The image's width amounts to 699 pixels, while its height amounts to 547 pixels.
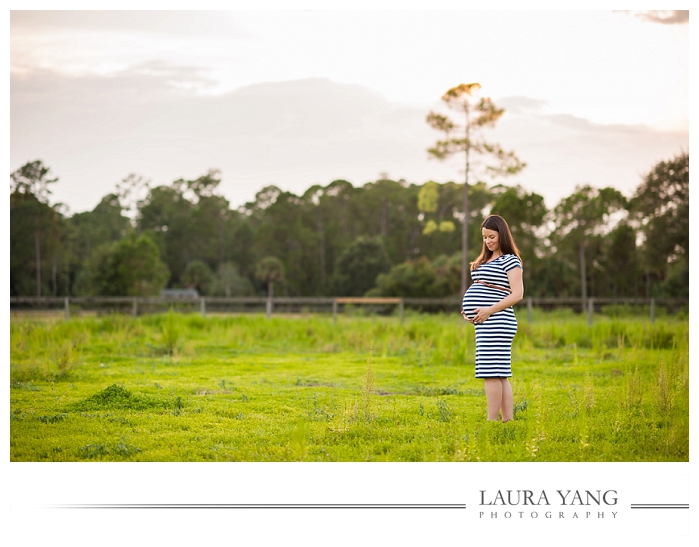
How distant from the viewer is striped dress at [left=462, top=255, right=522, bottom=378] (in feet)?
13.0

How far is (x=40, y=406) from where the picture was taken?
5.11 m

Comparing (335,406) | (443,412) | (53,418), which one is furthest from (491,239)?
(53,418)

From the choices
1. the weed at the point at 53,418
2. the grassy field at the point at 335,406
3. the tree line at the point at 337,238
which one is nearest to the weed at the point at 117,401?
the grassy field at the point at 335,406

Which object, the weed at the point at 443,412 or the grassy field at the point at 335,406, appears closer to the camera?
the grassy field at the point at 335,406

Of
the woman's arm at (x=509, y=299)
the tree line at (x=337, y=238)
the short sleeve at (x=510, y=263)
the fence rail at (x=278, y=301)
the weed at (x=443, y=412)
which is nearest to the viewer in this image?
the woman's arm at (x=509, y=299)

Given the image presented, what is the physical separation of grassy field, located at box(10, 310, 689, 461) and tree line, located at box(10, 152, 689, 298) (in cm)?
1136

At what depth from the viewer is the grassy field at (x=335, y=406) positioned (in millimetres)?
3920

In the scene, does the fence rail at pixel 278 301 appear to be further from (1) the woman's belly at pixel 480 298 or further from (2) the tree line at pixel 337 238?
(1) the woman's belly at pixel 480 298

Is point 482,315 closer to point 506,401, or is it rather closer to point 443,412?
point 506,401

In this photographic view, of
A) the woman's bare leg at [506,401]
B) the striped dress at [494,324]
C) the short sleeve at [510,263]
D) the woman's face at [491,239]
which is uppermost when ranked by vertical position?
the woman's face at [491,239]

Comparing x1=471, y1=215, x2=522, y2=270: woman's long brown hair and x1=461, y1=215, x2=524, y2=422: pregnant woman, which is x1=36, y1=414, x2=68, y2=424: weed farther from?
x1=471, y1=215, x2=522, y2=270: woman's long brown hair

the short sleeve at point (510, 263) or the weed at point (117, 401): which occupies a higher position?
the short sleeve at point (510, 263)
